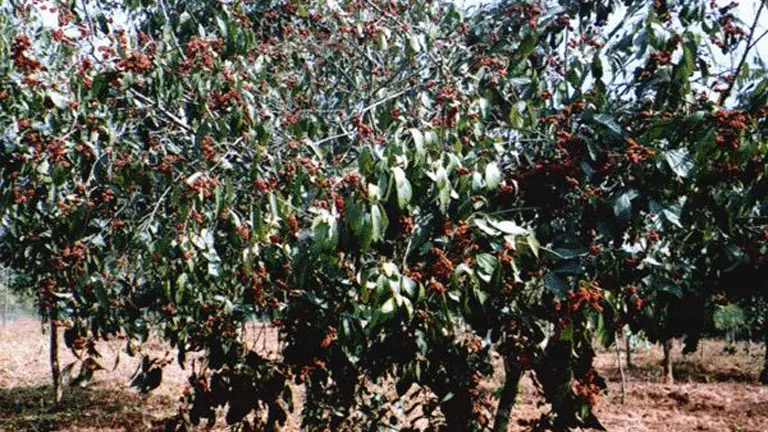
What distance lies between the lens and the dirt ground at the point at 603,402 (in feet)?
29.0

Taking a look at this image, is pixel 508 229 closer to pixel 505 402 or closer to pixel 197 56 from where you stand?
pixel 197 56

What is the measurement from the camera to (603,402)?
1104cm

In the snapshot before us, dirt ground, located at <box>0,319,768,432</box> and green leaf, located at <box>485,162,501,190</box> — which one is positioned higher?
green leaf, located at <box>485,162,501,190</box>

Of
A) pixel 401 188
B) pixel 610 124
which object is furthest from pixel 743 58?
pixel 401 188

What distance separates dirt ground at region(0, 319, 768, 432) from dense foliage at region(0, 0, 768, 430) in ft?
15.3

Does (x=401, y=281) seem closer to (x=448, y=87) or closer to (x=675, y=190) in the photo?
(x=675, y=190)

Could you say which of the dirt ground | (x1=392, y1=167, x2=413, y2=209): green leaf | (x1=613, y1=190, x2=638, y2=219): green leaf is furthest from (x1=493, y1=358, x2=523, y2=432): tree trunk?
the dirt ground

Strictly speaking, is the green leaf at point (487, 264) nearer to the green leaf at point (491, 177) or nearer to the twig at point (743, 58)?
the green leaf at point (491, 177)

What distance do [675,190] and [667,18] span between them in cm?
118

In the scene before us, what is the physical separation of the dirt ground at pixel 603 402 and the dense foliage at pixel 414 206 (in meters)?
4.68

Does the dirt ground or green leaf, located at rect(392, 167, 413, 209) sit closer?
green leaf, located at rect(392, 167, 413, 209)

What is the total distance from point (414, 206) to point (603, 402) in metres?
10.2

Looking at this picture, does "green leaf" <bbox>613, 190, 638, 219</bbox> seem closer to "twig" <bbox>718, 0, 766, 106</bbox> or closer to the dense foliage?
the dense foliage

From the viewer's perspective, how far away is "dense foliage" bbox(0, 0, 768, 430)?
1.99 m
